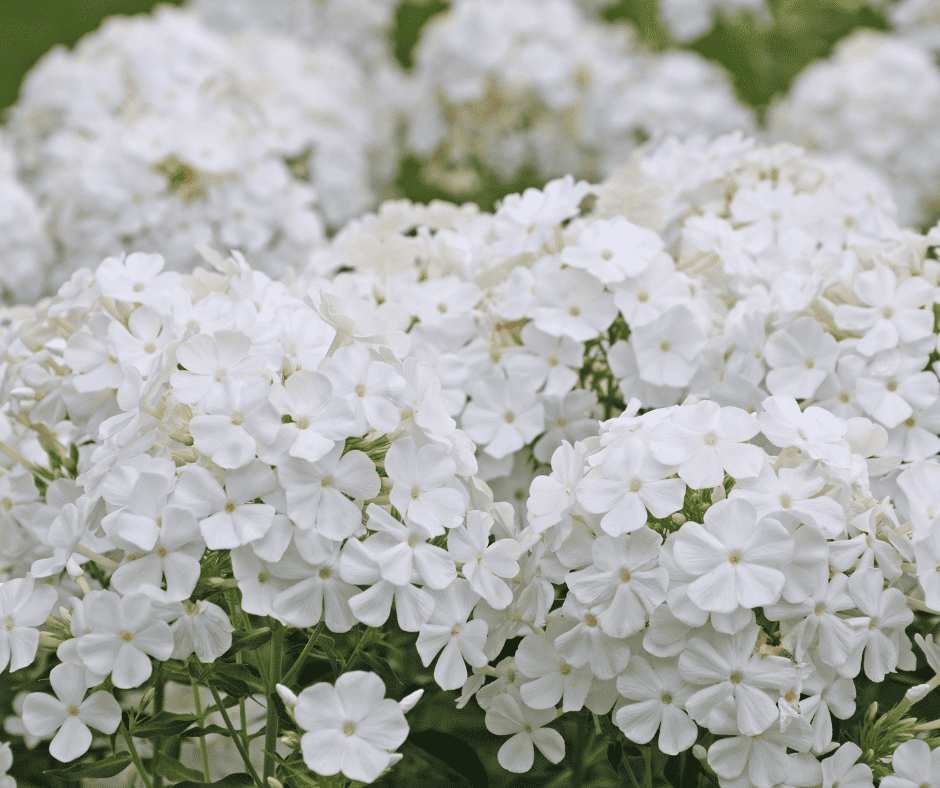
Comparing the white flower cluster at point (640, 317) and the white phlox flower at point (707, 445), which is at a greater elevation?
the white phlox flower at point (707, 445)

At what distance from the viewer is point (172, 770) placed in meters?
1.02

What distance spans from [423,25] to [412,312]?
331cm

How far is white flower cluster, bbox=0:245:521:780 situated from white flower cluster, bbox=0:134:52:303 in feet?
3.55

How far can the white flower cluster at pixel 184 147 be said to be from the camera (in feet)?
5.95

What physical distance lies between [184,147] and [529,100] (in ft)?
4.27

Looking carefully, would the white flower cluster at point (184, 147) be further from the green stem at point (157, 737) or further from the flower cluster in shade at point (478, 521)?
the green stem at point (157, 737)

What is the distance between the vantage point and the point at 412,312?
1.25 metres

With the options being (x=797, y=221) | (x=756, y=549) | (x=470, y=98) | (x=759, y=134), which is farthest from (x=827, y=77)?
(x=756, y=549)

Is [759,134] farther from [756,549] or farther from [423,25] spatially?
[756,549]

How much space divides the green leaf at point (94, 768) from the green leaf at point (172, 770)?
0.21 ft

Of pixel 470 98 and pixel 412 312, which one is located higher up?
pixel 412 312

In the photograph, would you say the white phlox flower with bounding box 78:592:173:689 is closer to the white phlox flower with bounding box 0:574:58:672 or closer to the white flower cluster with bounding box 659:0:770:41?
the white phlox flower with bounding box 0:574:58:672

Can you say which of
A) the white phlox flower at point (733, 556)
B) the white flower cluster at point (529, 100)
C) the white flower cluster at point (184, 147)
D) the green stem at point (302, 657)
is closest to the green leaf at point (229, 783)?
the green stem at point (302, 657)

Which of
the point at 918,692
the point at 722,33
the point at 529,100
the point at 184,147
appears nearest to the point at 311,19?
the point at 529,100
